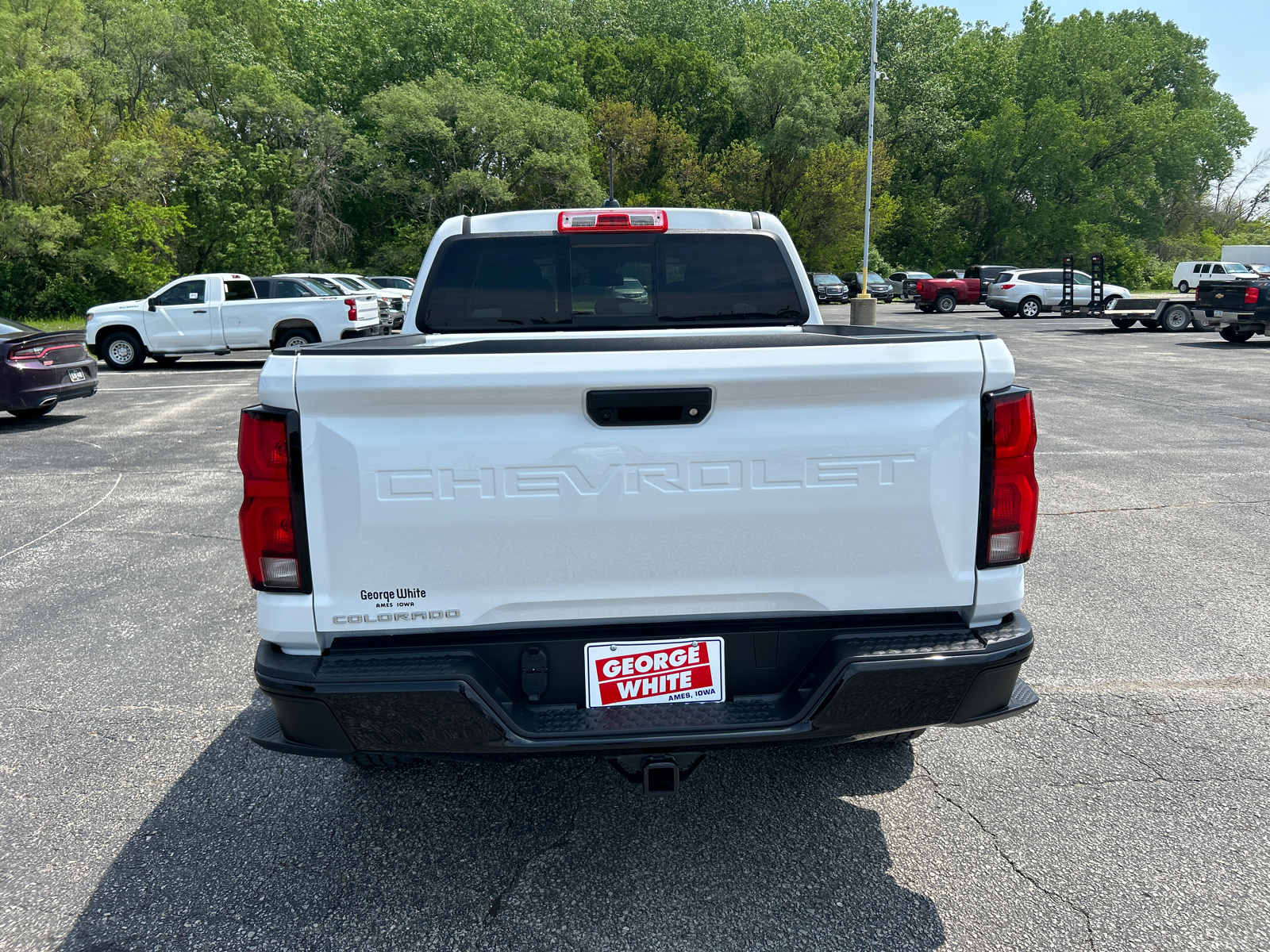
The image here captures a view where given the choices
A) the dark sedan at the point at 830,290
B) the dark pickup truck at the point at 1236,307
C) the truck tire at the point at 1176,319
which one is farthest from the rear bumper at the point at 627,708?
the dark sedan at the point at 830,290

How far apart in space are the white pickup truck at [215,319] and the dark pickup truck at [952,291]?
25480mm

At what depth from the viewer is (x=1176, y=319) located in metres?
27.1

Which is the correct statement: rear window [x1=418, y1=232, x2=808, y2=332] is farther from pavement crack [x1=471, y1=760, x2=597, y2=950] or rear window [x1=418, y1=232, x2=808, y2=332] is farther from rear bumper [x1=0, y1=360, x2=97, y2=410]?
rear bumper [x1=0, y1=360, x2=97, y2=410]

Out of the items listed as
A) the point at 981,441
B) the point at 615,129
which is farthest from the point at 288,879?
the point at 615,129

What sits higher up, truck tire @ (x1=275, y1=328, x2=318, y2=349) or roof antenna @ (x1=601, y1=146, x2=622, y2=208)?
roof antenna @ (x1=601, y1=146, x2=622, y2=208)

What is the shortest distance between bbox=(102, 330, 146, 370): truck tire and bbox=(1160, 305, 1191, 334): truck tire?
26.2 m

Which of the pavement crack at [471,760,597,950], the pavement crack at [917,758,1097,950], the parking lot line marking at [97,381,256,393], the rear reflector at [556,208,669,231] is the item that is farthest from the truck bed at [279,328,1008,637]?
the parking lot line marking at [97,381,256,393]

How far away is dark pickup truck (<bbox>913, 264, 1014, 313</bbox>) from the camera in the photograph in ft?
128

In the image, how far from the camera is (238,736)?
404cm

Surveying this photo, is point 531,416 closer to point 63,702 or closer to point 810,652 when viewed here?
point 810,652

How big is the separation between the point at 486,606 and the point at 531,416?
520 millimetres

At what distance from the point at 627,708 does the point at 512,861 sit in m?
0.83

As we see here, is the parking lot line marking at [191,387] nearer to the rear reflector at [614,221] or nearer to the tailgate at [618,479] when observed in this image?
the rear reflector at [614,221]

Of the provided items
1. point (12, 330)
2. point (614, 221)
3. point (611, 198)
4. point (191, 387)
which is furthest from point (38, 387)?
point (614, 221)
